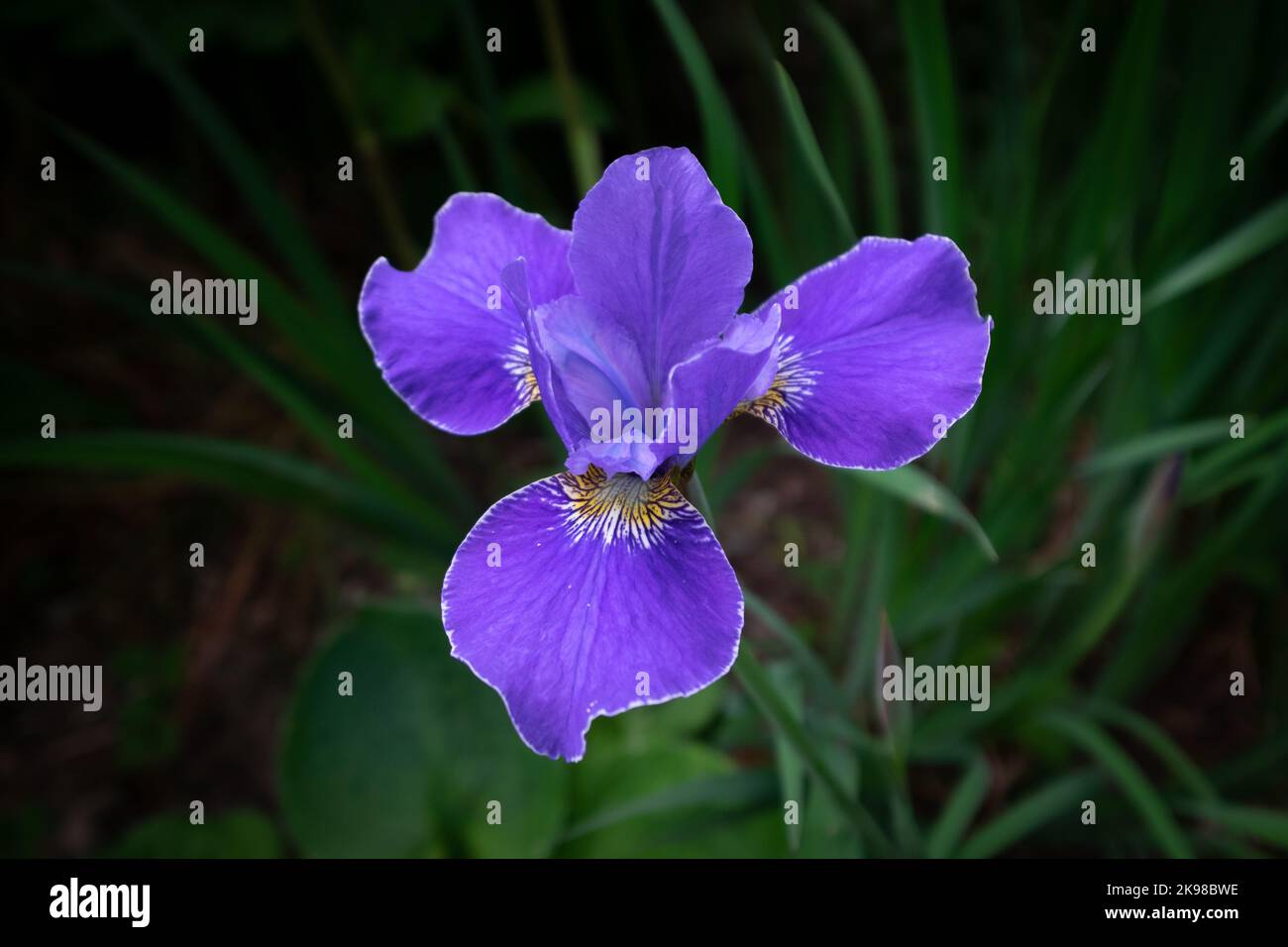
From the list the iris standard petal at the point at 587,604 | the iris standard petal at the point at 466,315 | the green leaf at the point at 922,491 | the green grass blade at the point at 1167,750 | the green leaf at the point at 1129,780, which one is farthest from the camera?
the green grass blade at the point at 1167,750

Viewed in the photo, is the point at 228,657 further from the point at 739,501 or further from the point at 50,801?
the point at 739,501

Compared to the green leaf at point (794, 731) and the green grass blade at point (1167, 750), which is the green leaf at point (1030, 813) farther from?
the green leaf at point (794, 731)

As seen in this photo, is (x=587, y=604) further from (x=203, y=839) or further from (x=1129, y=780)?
(x=203, y=839)

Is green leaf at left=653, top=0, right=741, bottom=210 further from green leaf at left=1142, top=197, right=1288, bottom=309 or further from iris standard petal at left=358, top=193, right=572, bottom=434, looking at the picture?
green leaf at left=1142, top=197, right=1288, bottom=309

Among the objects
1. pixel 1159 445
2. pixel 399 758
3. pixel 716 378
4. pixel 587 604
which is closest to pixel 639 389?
pixel 716 378

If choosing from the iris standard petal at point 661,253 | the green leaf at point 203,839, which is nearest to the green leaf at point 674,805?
the green leaf at point 203,839
